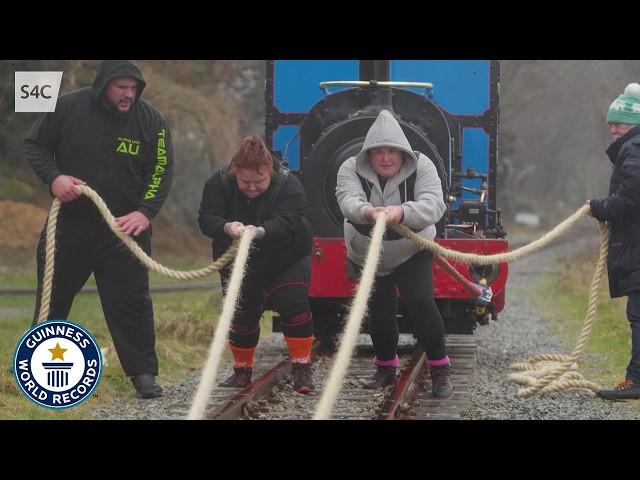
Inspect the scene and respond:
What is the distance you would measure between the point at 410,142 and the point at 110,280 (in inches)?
105

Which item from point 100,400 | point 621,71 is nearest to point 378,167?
point 100,400

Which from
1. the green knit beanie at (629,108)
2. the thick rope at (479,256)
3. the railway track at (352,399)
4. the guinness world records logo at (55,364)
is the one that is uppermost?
the green knit beanie at (629,108)

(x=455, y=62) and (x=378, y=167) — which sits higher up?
(x=455, y=62)

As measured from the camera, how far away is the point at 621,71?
13508 mm

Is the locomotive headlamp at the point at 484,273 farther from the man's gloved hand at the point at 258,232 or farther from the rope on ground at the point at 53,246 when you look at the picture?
the rope on ground at the point at 53,246

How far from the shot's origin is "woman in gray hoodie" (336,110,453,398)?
6.82 meters

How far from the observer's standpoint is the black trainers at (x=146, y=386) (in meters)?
7.45

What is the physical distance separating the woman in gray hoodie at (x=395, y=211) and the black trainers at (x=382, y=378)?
426 mm

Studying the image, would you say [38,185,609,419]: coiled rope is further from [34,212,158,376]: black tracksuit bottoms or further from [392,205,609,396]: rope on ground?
[34,212,158,376]: black tracksuit bottoms

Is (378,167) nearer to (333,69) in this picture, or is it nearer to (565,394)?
(565,394)

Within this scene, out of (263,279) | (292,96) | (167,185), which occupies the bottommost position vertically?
(263,279)

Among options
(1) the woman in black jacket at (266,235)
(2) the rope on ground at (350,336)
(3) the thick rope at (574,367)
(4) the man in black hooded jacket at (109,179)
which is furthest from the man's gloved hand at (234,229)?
(3) the thick rope at (574,367)

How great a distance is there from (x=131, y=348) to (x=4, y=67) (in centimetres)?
682

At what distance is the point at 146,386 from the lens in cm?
745
